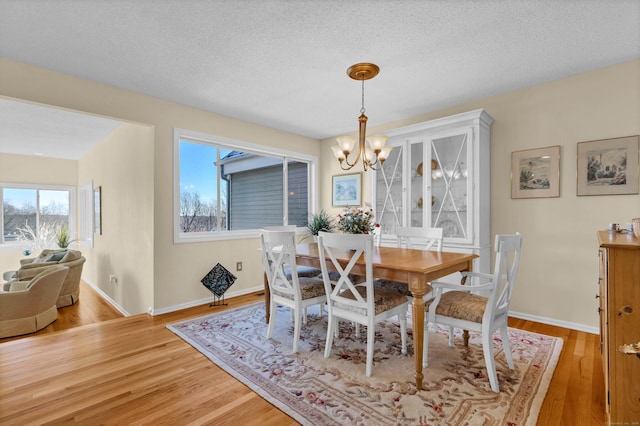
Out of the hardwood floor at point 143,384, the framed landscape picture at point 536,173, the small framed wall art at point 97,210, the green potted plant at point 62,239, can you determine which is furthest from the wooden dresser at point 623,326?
the green potted plant at point 62,239

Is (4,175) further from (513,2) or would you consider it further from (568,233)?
(568,233)

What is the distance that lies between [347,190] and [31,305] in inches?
178

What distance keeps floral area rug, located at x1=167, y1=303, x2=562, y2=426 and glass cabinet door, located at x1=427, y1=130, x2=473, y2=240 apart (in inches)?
47.6

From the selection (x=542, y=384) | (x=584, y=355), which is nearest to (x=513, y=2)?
(x=542, y=384)

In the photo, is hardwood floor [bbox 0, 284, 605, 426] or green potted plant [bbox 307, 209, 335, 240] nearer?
hardwood floor [bbox 0, 284, 605, 426]

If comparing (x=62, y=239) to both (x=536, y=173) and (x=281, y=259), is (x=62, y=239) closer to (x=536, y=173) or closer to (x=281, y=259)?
(x=281, y=259)

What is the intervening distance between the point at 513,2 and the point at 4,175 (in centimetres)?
902

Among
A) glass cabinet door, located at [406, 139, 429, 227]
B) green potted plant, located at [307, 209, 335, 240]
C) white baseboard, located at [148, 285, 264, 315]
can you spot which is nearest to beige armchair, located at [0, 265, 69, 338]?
white baseboard, located at [148, 285, 264, 315]

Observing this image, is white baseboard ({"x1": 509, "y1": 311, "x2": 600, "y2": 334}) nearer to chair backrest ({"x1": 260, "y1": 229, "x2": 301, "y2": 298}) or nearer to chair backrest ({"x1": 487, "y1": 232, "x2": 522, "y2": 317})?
chair backrest ({"x1": 487, "y1": 232, "x2": 522, "y2": 317})

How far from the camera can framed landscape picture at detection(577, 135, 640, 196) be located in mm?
2674

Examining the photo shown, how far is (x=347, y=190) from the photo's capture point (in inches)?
197

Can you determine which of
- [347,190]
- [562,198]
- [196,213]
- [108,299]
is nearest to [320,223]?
[347,190]

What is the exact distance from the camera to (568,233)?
2998mm

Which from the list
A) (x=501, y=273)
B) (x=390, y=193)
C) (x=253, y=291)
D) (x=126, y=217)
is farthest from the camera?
(x=253, y=291)
